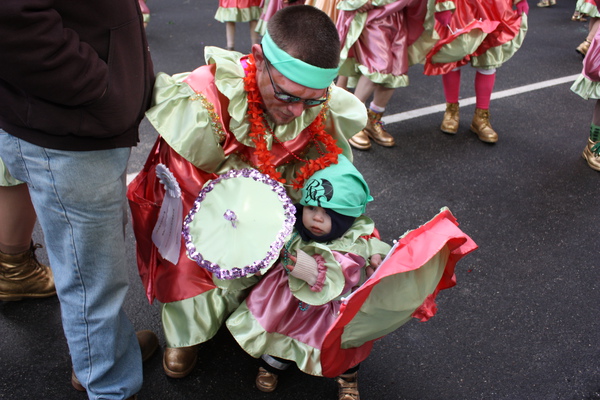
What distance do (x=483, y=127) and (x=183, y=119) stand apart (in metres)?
3.06

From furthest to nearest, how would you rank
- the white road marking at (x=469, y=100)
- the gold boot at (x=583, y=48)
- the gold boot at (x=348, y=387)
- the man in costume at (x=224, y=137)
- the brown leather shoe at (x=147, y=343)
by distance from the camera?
the gold boot at (x=583, y=48) → the white road marking at (x=469, y=100) → the brown leather shoe at (x=147, y=343) → the gold boot at (x=348, y=387) → the man in costume at (x=224, y=137)

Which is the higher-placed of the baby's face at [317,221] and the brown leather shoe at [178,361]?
the baby's face at [317,221]

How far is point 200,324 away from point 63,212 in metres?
0.69

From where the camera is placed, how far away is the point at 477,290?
267 centimetres

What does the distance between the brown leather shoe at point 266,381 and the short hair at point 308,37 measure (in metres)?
1.19

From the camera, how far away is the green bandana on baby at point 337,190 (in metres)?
1.86

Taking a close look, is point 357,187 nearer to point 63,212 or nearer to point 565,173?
point 63,212

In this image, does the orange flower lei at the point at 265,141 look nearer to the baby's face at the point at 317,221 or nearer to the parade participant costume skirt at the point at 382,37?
the baby's face at the point at 317,221

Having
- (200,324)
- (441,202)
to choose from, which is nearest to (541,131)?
(441,202)

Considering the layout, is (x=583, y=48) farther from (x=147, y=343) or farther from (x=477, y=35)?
(x=147, y=343)

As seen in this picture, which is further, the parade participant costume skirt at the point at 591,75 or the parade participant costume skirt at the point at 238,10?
the parade participant costume skirt at the point at 238,10

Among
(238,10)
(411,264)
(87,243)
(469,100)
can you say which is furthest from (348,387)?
→ (238,10)

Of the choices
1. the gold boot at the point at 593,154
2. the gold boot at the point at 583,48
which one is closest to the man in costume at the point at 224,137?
the gold boot at the point at 593,154

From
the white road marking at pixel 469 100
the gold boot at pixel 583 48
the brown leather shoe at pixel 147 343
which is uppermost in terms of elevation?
the brown leather shoe at pixel 147 343
